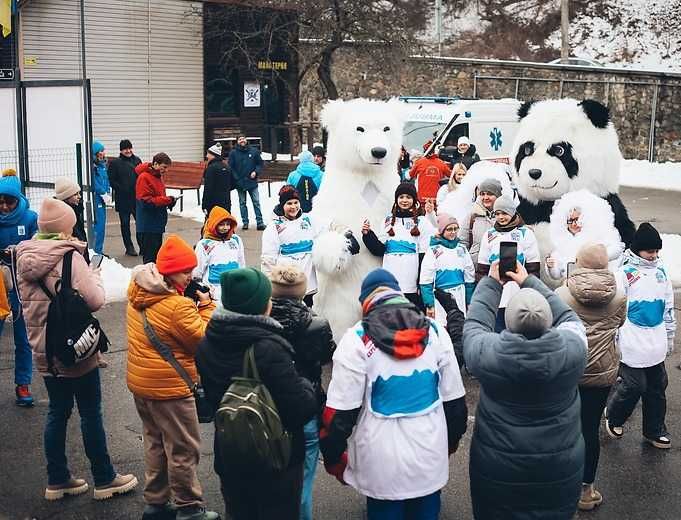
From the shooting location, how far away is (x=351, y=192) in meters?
7.70

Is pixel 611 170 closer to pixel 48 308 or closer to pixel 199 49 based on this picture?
pixel 48 308

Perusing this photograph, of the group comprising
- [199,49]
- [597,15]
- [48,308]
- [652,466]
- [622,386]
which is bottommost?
[652,466]

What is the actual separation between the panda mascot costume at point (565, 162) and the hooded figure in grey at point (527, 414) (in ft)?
12.1

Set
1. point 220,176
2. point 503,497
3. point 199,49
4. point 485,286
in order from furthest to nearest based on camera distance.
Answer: point 199,49, point 220,176, point 485,286, point 503,497

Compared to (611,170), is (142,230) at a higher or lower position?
lower

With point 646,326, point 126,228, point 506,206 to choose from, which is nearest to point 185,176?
point 126,228

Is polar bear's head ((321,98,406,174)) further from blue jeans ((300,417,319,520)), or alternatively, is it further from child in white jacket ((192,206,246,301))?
blue jeans ((300,417,319,520))

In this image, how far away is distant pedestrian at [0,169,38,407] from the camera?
22.1 feet

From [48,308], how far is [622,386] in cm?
390

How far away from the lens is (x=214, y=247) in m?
7.36

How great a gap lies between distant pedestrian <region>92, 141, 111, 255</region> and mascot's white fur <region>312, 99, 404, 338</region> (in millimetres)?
5326

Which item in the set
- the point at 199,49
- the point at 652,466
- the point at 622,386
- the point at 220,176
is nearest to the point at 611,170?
the point at 622,386

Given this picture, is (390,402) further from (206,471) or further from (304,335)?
(206,471)

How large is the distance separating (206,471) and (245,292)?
2250 millimetres
